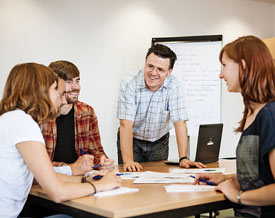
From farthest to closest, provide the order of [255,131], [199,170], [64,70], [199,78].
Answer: [199,78] < [64,70] < [199,170] < [255,131]

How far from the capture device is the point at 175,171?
2404mm

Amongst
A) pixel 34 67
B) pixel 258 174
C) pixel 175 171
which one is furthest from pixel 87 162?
pixel 258 174

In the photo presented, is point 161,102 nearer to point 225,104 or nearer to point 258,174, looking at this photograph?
point 258,174

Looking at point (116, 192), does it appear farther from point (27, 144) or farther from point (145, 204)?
point (27, 144)

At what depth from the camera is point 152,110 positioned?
314 cm

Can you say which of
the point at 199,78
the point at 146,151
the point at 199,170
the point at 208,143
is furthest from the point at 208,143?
the point at 199,78

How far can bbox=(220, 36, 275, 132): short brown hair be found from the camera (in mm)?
1585

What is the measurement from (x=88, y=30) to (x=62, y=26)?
12.4 inches

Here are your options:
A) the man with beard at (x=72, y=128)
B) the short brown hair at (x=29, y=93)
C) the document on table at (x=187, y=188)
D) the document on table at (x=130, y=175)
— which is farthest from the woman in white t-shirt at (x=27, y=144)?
the man with beard at (x=72, y=128)

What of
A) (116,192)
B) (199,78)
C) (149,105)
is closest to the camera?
(116,192)

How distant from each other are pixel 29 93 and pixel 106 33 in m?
2.97

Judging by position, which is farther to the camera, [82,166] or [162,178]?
[82,166]

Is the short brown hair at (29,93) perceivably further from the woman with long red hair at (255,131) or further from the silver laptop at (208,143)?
the silver laptop at (208,143)

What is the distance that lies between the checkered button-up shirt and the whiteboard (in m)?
1.69
